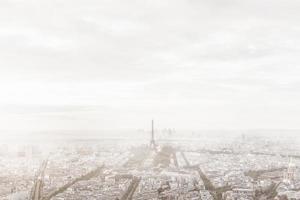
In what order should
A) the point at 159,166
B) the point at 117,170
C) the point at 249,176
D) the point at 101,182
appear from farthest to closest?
the point at 159,166, the point at 117,170, the point at 249,176, the point at 101,182

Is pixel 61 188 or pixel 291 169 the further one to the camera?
pixel 291 169

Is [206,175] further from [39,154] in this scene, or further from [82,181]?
[39,154]

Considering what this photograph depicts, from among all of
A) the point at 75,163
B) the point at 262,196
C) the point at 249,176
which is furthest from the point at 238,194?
the point at 75,163

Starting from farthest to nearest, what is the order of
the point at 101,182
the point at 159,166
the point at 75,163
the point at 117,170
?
the point at 75,163 → the point at 159,166 → the point at 117,170 → the point at 101,182

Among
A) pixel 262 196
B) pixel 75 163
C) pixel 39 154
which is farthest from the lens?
pixel 39 154

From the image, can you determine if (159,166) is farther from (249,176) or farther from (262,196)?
(262,196)

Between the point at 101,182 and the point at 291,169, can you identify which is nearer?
the point at 101,182

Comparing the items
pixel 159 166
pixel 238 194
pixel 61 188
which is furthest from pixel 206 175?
pixel 61 188

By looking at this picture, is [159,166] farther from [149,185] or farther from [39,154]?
[39,154]

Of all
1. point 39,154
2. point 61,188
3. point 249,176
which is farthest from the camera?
point 39,154
